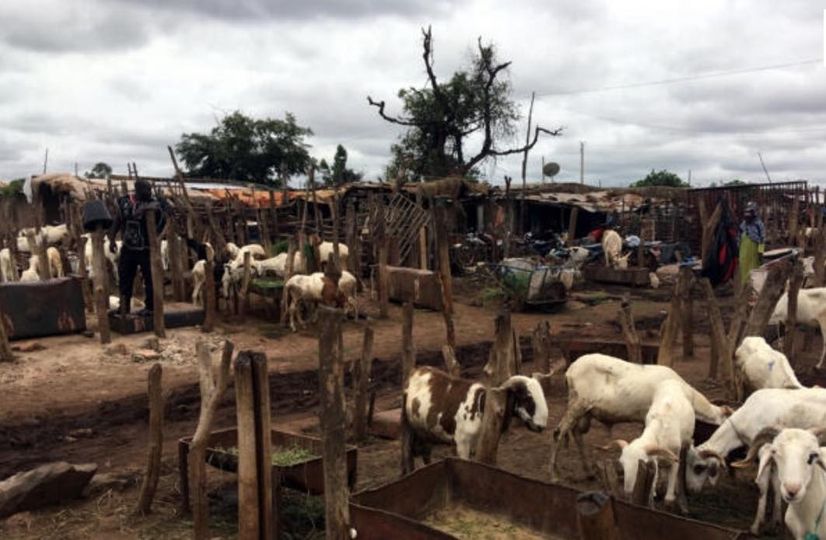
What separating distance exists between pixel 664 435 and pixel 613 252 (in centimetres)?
1635

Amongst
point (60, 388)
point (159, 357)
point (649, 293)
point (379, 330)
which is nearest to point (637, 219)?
point (649, 293)

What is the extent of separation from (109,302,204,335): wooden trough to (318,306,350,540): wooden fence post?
8309 mm

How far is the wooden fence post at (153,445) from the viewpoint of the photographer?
225 inches

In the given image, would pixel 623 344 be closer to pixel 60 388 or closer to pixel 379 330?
pixel 379 330

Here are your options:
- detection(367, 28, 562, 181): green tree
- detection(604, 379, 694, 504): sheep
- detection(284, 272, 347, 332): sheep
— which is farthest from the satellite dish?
detection(604, 379, 694, 504): sheep

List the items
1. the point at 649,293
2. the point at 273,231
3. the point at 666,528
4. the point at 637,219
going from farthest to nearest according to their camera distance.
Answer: the point at 637,219 → the point at 273,231 → the point at 649,293 → the point at 666,528

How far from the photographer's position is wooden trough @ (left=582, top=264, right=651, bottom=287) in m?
19.9

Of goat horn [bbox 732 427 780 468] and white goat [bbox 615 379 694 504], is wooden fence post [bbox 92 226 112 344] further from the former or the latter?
goat horn [bbox 732 427 780 468]

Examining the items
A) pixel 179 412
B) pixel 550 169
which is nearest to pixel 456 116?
pixel 550 169

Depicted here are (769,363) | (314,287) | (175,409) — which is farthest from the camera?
(314,287)

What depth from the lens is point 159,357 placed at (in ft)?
36.0

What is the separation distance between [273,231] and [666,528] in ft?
56.9

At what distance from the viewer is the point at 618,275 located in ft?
66.0

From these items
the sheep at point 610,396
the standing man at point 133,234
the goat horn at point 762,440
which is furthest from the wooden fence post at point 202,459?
the standing man at point 133,234
